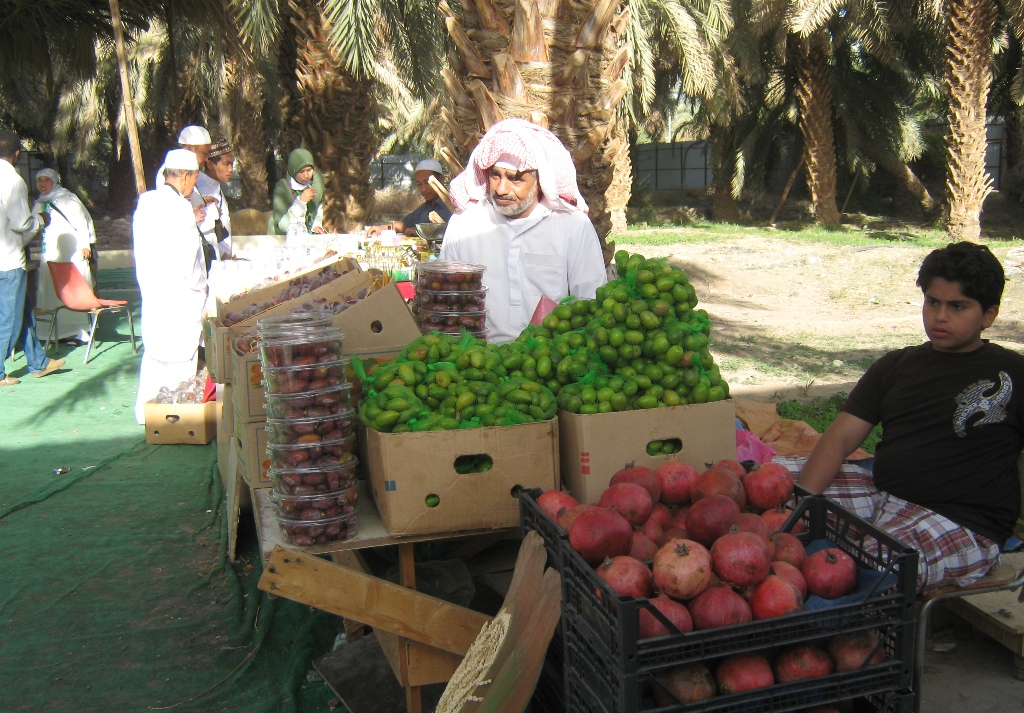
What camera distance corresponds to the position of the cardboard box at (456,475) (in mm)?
2643

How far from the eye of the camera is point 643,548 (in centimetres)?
219

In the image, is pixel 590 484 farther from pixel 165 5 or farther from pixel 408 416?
pixel 165 5

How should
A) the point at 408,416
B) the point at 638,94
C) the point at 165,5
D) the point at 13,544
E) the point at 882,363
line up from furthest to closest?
the point at 638,94 → the point at 165,5 → the point at 13,544 → the point at 882,363 → the point at 408,416

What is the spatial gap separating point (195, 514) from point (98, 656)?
158 centimetres

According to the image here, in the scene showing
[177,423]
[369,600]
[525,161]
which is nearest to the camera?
[369,600]

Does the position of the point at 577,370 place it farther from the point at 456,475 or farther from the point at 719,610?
the point at 719,610

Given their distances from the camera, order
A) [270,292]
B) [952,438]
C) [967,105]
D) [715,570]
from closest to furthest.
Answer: [715,570], [952,438], [270,292], [967,105]

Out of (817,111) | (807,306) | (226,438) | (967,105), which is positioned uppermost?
(817,111)

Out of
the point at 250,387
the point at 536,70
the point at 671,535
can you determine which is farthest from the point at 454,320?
the point at 536,70

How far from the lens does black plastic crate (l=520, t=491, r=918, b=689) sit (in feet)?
5.67

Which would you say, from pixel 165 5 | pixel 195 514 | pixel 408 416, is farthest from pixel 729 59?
pixel 408 416

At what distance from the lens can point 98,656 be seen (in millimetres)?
3535

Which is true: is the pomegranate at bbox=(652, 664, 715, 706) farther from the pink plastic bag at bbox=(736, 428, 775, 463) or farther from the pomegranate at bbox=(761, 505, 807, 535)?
the pink plastic bag at bbox=(736, 428, 775, 463)

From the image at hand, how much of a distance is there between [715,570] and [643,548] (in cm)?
24
